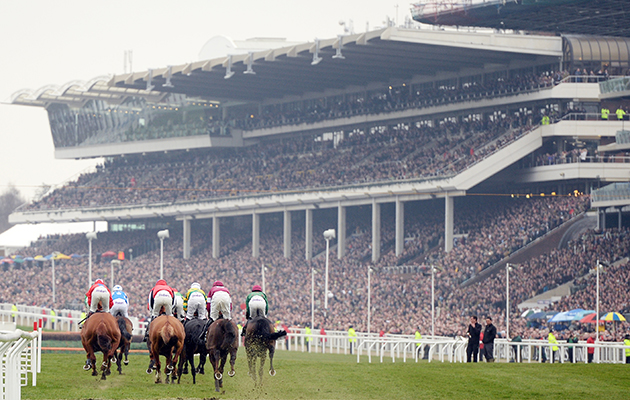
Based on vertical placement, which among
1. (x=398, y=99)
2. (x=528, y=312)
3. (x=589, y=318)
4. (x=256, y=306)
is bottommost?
(x=528, y=312)

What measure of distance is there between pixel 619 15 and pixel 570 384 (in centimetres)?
3445

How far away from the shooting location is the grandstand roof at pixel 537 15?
48.8 meters

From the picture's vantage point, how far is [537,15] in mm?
50906

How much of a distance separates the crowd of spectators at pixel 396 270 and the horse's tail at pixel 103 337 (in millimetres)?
17160

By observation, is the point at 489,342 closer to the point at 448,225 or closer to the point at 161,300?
the point at 161,300

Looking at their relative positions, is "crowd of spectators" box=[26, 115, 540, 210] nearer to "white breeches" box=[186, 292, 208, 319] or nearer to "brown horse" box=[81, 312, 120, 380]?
"white breeches" box=[186, 292, 208, 319]

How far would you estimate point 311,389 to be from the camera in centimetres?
1744

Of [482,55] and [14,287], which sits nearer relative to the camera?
[482,55]

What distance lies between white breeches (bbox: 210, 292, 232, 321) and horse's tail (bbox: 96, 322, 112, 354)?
1677mm

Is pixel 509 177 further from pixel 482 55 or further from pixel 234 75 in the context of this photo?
pixel 234 75

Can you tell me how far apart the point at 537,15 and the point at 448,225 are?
11.1m

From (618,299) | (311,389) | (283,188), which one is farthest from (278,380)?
(283,188)

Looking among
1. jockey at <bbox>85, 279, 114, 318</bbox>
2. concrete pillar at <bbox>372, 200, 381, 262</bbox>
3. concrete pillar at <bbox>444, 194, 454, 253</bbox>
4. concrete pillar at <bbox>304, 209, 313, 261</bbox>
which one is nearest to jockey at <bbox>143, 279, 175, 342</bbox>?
jockey at <bbox>85, 279, 114, 318</bbox>

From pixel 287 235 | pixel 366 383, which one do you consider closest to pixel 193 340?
pixel 366 383
